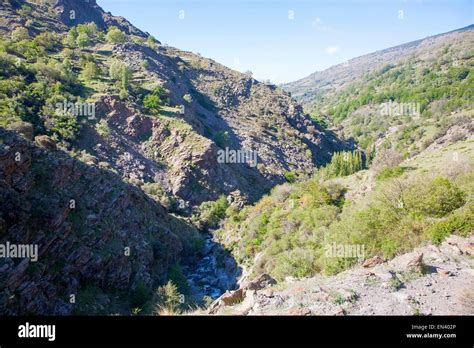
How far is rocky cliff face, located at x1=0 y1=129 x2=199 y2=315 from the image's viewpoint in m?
16.8

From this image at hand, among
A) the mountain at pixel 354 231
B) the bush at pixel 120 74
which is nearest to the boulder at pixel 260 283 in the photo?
the mountain at pixel 354 231

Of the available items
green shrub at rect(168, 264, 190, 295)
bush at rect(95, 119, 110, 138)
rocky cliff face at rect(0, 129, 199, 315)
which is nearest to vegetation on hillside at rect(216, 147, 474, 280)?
green shrub at rect(168, 264, 190, 295)

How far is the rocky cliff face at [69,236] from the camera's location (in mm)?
16750

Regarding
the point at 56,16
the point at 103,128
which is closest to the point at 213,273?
the point at 103,128

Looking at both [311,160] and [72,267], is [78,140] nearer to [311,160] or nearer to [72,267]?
[72,267]

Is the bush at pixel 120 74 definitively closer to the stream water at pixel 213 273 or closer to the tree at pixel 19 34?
the tree at pixel 19 34

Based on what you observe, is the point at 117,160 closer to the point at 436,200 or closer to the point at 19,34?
the point at 19,34

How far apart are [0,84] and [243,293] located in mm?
36698

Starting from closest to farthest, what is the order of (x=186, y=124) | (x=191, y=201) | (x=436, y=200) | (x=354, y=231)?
(x=436, y=200), (x=354, y=231), (x=191, y=201), (x=186, y=124)

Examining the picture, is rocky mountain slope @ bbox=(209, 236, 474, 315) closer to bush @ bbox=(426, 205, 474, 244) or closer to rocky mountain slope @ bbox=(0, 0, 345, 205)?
bush @ bbox=(426, 205, 474, 244)

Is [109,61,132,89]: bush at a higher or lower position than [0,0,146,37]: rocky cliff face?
lower

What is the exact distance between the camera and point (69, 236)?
20.2 m
